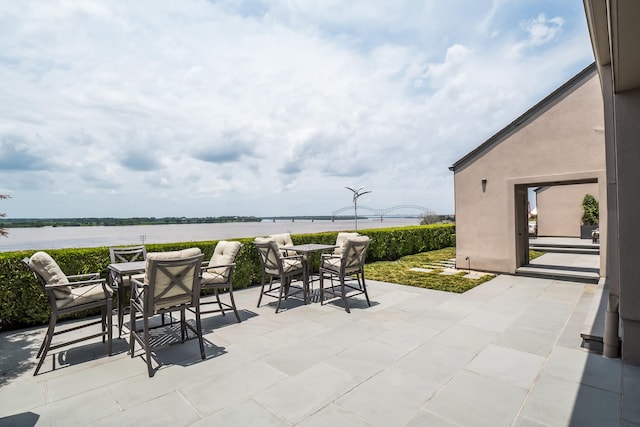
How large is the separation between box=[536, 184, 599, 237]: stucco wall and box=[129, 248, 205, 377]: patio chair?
1616 cm

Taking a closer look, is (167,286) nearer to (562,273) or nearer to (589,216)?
(562,273)

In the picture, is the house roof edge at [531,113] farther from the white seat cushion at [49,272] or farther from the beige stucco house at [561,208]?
the white seat cushion at [49,272]

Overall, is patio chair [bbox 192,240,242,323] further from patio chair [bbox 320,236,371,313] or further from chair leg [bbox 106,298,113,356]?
patio chair [bbox 320,236,371,313]

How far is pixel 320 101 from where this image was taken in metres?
10.6

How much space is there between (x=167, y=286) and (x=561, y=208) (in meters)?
17.0

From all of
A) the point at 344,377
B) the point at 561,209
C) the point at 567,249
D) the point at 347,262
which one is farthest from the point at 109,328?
the point at 561,209

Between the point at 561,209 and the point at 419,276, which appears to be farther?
the point at 561,209

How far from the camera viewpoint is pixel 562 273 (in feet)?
23.9

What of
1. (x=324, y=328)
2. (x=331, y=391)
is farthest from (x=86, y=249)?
(x=331, y=391)

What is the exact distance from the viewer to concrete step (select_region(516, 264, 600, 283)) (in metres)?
6.88

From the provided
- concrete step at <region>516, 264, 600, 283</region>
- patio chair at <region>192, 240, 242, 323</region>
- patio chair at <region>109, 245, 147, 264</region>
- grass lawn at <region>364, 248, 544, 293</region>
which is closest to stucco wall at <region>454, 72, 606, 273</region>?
concrete step at <region>516, 264, 600, 283</region>

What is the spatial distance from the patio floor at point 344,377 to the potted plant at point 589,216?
1155cm

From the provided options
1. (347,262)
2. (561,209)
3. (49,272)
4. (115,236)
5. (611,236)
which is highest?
(561,209)

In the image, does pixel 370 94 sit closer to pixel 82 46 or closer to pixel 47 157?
pixel 82 46
